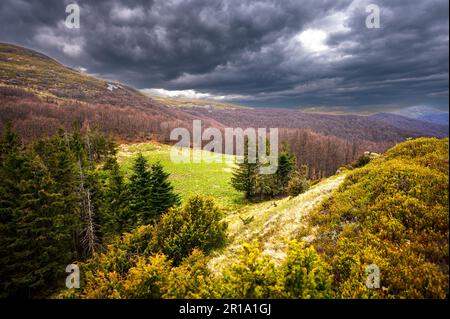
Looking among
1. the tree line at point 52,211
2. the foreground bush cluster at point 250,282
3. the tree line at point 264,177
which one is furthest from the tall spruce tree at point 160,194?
the tree line at point 264,177

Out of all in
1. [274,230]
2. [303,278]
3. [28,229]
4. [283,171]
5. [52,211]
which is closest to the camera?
[303,278]

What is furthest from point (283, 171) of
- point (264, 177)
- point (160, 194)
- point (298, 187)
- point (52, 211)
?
point (52, 211)

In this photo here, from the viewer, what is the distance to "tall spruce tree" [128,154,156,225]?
22202mm

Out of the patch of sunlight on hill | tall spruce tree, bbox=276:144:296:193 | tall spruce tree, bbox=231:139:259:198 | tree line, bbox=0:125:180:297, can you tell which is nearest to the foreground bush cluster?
the patch of sunlight on hill

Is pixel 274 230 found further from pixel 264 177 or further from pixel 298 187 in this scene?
pixel 264 177

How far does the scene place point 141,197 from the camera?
73.6ft

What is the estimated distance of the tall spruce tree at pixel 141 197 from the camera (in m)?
22.2

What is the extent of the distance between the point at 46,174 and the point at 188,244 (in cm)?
1502

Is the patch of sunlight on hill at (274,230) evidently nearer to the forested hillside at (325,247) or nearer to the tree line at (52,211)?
the forested hillside at (325,247)

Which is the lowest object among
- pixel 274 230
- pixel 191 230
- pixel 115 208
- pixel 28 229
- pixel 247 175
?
pixel 115 208
